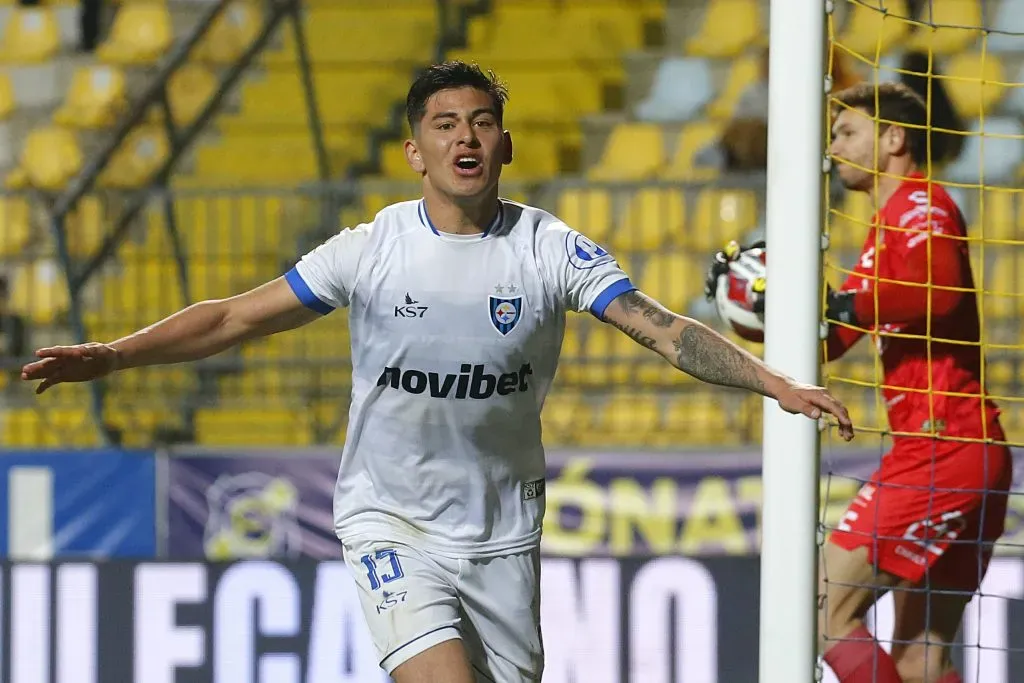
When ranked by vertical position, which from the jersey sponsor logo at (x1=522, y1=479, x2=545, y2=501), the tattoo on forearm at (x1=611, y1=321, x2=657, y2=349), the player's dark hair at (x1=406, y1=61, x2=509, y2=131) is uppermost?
the player's dark hair at (x1=406, y1=61, x2=509, y2=131)

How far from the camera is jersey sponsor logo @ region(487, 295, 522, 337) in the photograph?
405 cm

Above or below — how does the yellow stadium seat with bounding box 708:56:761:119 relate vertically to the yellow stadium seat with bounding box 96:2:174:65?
below

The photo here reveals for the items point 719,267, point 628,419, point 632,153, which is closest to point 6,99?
point 632,153

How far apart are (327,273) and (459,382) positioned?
456 mm

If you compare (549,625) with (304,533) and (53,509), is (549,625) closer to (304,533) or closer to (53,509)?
(304,533)

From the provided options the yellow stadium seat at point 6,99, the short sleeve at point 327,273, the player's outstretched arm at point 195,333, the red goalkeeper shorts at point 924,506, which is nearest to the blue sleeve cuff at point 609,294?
the short sleeve at point 327,273

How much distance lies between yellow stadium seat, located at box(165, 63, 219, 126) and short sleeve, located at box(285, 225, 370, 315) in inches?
282

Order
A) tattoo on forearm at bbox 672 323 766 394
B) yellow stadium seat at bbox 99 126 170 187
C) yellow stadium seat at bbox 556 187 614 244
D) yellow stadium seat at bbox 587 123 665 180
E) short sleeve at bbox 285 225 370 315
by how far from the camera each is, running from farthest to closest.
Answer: yellow stadium seat at bbox 99 126 170 187
yellow stadium seat at bbox 587 123 665 180
yellow stadium seat at bbox 556 187 614 244
short sleeve at bbox 285 225 370 315
tattoo on forearm at bbox 672 323 766 394

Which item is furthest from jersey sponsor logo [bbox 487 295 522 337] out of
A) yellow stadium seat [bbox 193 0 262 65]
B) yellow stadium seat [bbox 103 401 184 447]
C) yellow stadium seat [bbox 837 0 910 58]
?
yellow stadium seat [bbox 193 0 262 65]

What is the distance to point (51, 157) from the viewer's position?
1147cm

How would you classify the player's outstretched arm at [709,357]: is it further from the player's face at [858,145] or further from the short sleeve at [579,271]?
the player's face at [858,145]

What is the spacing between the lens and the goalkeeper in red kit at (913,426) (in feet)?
16.7

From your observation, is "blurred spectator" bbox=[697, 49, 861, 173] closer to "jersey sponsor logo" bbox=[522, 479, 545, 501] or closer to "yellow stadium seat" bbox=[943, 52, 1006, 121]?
"yellow stadium seat" bbox=[943, 52, 1006, 121]

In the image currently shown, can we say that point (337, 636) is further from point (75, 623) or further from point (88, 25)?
point (88, 25)
